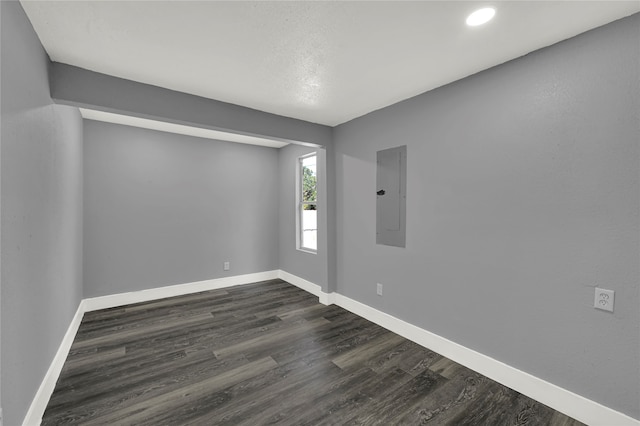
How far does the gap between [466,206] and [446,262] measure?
536mm

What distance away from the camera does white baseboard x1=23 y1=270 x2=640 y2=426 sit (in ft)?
5.44

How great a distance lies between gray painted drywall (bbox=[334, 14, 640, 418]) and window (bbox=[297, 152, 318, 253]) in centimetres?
201

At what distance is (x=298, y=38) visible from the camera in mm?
1740

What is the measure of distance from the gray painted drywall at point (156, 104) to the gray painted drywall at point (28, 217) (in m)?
0.16

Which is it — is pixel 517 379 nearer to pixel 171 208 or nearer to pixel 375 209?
pixel 375 209

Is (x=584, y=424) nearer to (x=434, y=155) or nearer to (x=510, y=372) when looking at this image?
(x=510, y=372)

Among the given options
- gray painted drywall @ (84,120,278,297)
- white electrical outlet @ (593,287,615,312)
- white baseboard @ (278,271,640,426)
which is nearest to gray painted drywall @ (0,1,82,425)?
gray painted drywall @ (84,120,278,297)

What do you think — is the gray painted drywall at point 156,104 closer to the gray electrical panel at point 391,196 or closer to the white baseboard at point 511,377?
the gray electrical panel at point 391,196

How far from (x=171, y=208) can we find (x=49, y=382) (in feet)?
8.36

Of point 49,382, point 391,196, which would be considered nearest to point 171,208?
point 49,382

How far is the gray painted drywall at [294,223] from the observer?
3775mm

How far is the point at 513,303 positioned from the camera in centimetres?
204

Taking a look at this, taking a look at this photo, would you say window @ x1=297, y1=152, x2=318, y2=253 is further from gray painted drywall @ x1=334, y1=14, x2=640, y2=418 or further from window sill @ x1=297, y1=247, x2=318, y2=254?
gray painted drywall @ x1=334, y1=14, x2=640, y2=418

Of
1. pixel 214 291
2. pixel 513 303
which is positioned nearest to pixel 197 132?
pixel 214 291
